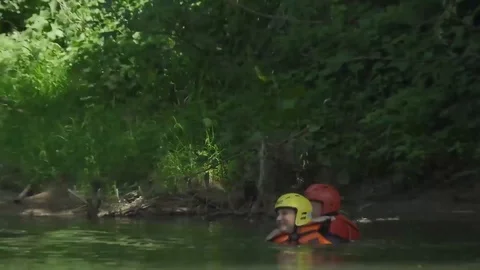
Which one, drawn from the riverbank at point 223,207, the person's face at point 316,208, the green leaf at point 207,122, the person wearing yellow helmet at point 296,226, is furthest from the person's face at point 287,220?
the green leaf at point 207,122

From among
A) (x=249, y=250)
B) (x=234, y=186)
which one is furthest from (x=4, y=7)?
(x=249, y=250)

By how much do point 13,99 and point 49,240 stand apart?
552 centimetres

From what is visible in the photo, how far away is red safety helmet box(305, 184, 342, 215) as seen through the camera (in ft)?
36.6

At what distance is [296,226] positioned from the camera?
10.8m

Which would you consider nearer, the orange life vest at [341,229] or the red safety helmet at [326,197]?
the orange life vest at [341,229]

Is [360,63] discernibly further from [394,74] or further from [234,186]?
[234,186]

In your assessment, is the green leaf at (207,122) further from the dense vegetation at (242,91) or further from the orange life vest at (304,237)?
the orange life vest at (304,237)

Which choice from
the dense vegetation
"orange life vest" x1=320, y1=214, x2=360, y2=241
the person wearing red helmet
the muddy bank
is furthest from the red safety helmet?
the muddy bank

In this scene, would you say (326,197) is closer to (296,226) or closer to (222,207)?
(296,226)

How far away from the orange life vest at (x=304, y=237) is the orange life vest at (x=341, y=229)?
75mm

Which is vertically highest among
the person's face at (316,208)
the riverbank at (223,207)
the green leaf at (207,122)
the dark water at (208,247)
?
the green leaf at (207,122)

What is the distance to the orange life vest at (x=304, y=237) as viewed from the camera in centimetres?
1074

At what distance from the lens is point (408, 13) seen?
12094 millimetres

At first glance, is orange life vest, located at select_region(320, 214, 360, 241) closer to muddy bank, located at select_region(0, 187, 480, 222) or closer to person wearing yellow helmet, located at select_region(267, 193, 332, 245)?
person wearing yellow helmet, located at select_region(267, 193, 332, 245)
